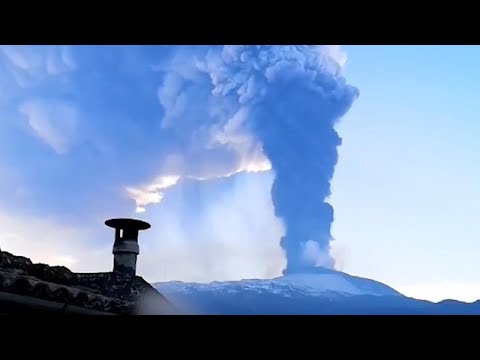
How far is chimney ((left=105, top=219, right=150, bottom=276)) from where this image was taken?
8.62 m

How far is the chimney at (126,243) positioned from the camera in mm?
8625

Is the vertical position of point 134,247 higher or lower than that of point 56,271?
higher

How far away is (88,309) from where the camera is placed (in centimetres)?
480

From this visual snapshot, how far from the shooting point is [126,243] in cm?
872
